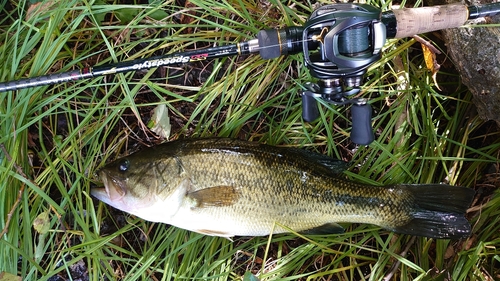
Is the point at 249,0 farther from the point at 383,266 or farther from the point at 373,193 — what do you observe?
the point at 383,266

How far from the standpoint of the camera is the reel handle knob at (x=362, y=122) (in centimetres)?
226

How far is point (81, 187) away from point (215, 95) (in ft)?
3.64

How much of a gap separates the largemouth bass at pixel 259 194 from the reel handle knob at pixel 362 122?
0.38 metres

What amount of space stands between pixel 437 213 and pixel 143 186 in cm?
184

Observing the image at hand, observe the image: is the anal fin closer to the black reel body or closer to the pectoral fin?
the pectoral fin

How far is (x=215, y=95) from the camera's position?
113 inches

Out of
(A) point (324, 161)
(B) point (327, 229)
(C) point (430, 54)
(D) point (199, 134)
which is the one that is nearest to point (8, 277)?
(D) point (199, 134)

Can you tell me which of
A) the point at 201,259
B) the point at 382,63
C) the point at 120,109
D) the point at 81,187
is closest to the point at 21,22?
the point at 120,109

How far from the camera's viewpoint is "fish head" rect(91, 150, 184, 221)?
2.44 metres

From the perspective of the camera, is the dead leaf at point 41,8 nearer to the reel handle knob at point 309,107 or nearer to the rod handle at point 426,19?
the reel handle knob at point 309,107

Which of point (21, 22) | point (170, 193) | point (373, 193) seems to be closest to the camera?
point (170, 193)

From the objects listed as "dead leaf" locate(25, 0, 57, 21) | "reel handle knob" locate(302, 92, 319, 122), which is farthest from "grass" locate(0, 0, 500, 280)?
"reel handle knob" locate(302, 92, 319, 122)

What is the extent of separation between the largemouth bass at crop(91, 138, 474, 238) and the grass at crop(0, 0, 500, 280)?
256mm

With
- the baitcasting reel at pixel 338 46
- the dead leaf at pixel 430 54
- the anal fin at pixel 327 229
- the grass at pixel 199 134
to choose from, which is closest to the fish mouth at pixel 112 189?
the grass at pixel 199 134
